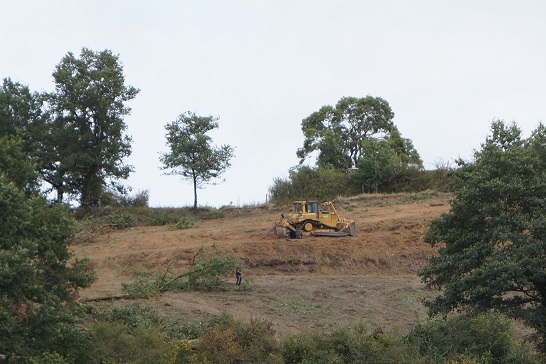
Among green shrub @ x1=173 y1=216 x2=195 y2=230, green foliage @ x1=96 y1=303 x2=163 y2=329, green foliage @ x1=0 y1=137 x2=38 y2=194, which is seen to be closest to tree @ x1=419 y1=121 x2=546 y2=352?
green foliage @ x1=96 y1=303 x2=163 y2=329

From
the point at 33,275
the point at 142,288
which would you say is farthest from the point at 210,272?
the point at 33,275

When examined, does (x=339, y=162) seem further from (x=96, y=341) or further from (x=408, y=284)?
(x=96, y=341)

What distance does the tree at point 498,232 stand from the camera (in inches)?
749

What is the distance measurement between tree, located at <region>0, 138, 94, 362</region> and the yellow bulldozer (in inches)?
673

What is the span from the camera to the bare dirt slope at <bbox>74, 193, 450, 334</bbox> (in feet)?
82.9

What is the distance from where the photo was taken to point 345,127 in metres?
62.6

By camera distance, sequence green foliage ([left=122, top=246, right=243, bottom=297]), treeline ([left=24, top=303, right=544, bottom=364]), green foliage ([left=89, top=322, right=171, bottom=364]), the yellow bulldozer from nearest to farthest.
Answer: green foliage ([left=89, top=322, right=171, bottom=364]) → treeline ([left=24, top=303, right=544, bottom=364]) → green foliage ([left=122, top=246, right=243, bottom=297]) → the yellow bulldozer

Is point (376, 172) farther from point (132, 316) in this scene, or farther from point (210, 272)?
point (132, 316)

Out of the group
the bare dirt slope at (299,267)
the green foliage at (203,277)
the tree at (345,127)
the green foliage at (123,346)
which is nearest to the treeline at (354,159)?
the tree at (345,127)

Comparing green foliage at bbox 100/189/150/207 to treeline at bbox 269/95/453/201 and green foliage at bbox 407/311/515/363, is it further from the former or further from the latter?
green foliage at bbox 407/311/515/363

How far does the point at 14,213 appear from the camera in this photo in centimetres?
1738

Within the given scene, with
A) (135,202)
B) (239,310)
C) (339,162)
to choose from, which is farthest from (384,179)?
(239,310)

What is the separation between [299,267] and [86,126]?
57.6 feet

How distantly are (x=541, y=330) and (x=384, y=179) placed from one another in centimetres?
3131
